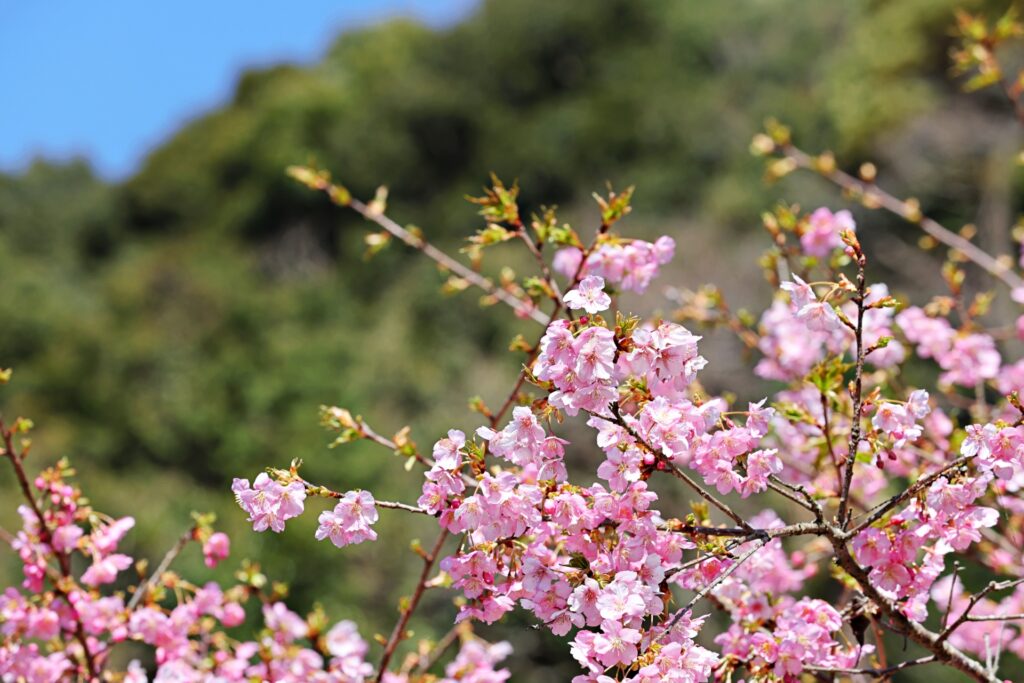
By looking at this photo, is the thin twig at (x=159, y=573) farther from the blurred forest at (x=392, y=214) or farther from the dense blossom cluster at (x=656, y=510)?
the blurred forest at (x=392, y=214)

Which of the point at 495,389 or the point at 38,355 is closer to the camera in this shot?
the point at 495,389

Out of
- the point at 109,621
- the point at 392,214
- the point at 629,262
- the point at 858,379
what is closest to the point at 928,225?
the point at 629,262

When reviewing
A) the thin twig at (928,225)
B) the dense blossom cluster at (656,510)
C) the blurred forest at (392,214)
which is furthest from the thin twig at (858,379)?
the blurred forest at (392,214)

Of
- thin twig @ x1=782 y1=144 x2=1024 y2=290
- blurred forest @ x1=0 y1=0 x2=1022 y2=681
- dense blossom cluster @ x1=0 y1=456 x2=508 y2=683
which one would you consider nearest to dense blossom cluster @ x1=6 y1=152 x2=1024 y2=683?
dense blossom cluster @ x1=0 y1=456 x2=508 y2=683

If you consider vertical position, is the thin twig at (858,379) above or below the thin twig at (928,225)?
below

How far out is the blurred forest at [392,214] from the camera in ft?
42.3

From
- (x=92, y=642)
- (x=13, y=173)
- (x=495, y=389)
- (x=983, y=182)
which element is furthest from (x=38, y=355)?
(x=92, y=642)

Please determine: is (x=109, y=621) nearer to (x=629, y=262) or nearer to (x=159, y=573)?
(x=159, y=573)

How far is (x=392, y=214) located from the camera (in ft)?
87.8

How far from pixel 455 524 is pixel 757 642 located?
1.80ft

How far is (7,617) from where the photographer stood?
2.02m

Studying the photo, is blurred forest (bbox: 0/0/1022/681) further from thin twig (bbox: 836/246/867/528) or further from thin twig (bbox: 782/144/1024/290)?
thin twig (bbox: 836/246/867/528)

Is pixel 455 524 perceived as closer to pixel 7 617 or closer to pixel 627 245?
pixel 627 245

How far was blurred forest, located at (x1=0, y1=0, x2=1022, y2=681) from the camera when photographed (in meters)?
12.9
